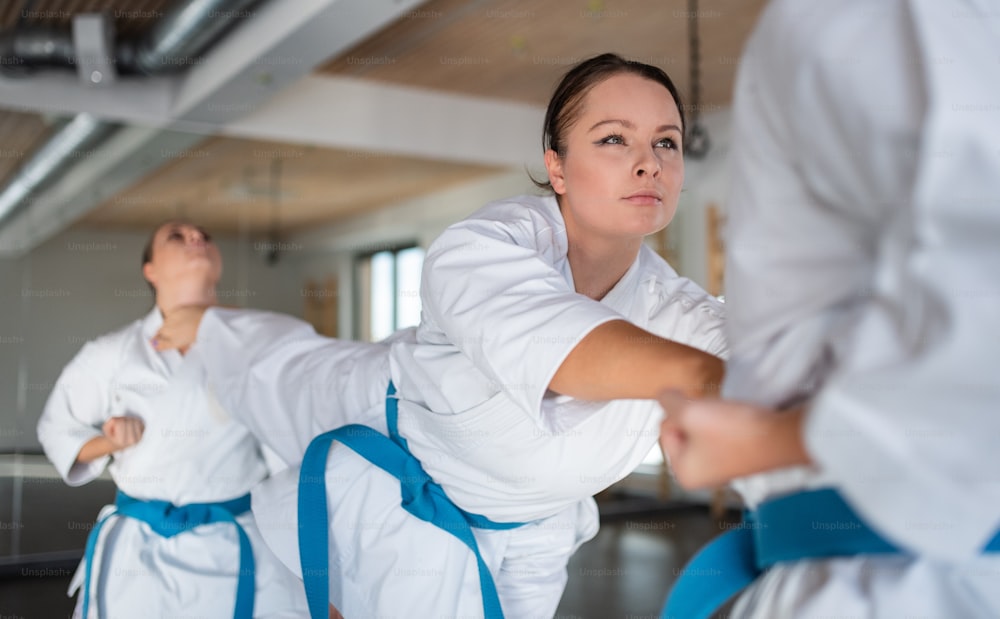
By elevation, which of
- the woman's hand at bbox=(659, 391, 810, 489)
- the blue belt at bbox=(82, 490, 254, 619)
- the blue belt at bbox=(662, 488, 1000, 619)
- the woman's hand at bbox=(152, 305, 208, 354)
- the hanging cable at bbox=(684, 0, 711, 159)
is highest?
the hanging cable at bbox=(684, 0, 711, 159)

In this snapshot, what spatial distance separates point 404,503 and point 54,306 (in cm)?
369

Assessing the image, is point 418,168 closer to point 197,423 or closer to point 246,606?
point 197,423

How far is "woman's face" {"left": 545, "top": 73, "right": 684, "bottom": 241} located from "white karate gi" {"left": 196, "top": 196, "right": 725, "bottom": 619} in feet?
0.30

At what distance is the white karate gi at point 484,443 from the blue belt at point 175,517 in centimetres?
38

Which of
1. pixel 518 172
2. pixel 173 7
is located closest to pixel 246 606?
pixel 173 7

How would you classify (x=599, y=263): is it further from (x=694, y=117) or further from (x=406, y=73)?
(x=406, y=73)

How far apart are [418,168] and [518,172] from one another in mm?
756

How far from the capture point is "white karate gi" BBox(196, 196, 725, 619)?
98 cm

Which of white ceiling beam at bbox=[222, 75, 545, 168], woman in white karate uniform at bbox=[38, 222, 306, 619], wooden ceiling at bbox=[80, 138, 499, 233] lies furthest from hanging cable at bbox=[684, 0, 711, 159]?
woman in white karate uniform at bbox=[38, 222, 306, 619]

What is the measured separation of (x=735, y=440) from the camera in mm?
630

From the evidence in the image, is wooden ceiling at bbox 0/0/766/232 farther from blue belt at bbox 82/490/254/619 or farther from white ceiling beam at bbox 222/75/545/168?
blue belt at bbox 82/490/254/619

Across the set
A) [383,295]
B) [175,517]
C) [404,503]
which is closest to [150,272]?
[175,517]

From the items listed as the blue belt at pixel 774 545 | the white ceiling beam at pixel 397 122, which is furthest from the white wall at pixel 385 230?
the blue belt at pixel 774 545

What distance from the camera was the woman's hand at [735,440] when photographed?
62 cm
